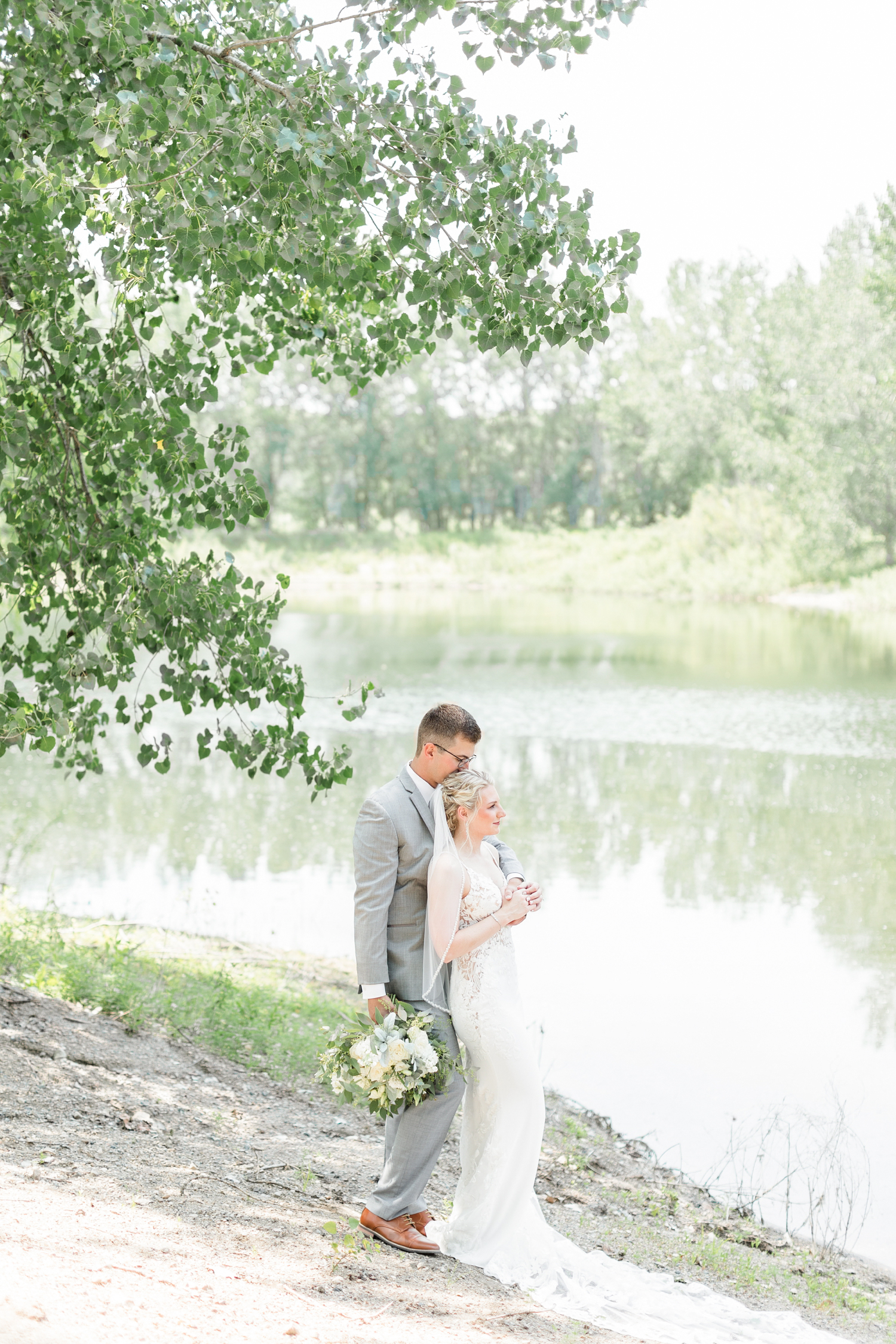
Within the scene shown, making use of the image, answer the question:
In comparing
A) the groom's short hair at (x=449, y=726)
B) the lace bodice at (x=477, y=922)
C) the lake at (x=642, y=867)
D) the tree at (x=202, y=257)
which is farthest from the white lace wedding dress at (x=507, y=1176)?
the tree at (x=202, y=257)

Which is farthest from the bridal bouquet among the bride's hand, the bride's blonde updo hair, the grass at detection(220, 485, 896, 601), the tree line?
the tree line

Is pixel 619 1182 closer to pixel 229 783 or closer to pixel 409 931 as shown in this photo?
pixel 409 931

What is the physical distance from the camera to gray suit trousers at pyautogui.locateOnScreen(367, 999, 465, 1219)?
453 cm

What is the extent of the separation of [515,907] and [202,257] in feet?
9.30

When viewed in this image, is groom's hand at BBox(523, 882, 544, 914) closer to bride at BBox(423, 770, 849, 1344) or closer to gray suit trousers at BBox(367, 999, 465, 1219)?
bride at BBox(423, 770, 849, 1344)

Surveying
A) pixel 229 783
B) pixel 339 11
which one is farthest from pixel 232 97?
pixel 229 783

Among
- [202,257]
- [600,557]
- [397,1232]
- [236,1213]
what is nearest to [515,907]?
[397,1232]

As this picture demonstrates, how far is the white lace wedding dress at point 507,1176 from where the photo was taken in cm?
459

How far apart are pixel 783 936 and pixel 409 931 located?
7.66 m

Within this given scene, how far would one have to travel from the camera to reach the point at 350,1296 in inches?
152

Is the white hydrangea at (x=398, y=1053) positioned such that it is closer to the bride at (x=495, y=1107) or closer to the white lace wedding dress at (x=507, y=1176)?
the bride at (x=495, y=1107)

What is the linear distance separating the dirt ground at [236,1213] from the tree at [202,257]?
1.54 m

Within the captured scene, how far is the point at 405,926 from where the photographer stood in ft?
15.1

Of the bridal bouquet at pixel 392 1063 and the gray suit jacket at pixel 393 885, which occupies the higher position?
the gray suit jacket at pixel 393 885
